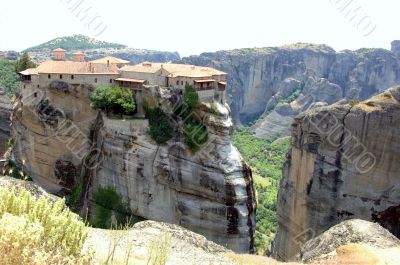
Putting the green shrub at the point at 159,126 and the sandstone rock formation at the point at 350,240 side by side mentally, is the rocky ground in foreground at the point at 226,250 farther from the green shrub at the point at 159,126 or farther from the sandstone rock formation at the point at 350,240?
the green shrub at the point at 159,126

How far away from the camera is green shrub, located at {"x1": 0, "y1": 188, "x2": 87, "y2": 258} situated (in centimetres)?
874

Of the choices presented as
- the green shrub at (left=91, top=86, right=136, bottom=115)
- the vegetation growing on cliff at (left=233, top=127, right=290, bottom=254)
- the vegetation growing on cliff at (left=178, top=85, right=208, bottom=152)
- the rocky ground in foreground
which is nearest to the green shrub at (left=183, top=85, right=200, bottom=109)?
the vegetation growing on cliff at (left=178, top=85, right=208, bottom=152)

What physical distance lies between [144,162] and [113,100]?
604 centimetres

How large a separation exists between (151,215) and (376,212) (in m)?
18.1

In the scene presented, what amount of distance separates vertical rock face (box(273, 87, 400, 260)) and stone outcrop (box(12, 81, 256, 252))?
4883 mm

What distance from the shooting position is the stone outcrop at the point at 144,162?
35875 millimetres

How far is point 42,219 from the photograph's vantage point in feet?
29.9

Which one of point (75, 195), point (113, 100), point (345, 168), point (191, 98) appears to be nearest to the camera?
point (345, 168)

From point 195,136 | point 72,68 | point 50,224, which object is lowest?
point 195,136

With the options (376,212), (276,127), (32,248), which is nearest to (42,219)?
(32,248)

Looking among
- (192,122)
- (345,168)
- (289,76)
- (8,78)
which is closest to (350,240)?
(345,168)

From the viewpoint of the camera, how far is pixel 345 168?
99.6 feet

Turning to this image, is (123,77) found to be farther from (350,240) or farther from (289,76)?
(289,76)

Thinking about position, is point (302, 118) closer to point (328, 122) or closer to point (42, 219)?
point (328, 122)
